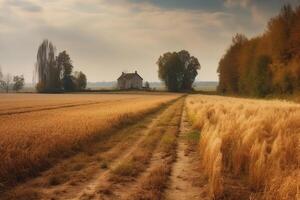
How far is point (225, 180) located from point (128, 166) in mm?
3094

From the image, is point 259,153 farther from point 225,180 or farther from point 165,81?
point 165,81

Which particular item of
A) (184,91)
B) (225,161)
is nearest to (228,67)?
(184,91)

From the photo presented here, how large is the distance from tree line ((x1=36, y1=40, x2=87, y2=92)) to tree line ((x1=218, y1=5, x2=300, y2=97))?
222ft

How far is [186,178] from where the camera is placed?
9727mm

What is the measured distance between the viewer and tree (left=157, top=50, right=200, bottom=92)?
429 feet

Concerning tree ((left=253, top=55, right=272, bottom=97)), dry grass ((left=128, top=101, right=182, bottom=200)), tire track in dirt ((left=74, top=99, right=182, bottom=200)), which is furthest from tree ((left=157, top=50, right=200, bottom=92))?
tire track in dirt ((left=74, top=99, right=182, bottom=200))

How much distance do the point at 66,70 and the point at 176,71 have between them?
39.8 metres

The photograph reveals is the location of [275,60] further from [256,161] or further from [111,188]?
[111,188]

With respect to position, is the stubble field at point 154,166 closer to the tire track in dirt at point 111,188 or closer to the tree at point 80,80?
the tire track in dirt at point 111,188

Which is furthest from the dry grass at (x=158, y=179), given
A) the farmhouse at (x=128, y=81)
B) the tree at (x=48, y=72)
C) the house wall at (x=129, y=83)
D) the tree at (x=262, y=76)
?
the farmhouse at (x=128, y=81)

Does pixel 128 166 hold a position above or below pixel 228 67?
below

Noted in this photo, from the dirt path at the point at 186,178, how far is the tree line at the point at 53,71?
381ft

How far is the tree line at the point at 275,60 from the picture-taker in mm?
51250

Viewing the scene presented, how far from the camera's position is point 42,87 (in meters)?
126
